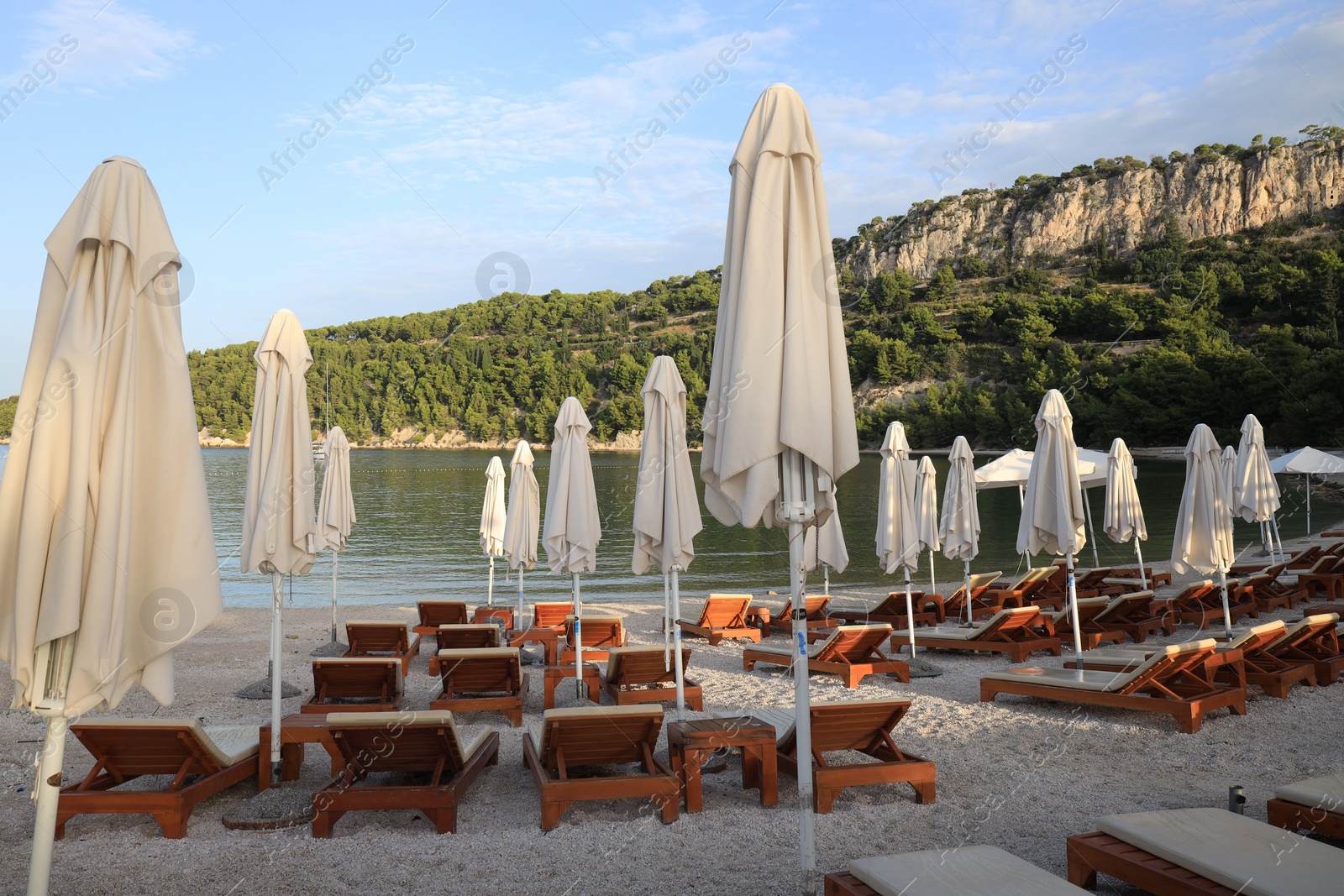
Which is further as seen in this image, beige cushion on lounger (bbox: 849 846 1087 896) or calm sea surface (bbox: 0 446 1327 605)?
calm sea surface (bbox: 0 446 1327 605)

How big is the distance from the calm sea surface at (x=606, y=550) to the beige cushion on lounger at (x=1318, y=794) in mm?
11559

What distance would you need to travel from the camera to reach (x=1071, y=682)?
6535mm

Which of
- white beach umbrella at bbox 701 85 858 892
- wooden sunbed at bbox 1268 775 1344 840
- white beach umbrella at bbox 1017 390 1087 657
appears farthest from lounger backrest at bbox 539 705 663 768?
white beach umbrella at bbox 1017 390 1087 657

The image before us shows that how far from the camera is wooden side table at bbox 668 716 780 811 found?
4.54m

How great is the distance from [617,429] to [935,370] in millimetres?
35150

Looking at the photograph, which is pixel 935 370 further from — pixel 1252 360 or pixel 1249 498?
pixel 1249 498

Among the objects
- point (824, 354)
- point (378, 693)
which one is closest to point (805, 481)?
point (824, 354)

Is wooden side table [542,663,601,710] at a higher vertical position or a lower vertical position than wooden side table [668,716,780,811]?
lower

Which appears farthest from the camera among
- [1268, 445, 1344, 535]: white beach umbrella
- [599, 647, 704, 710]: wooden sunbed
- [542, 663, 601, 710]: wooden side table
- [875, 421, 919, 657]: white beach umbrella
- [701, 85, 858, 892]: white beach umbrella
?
[1268, 445, 1344, 535]: white beach umbrella

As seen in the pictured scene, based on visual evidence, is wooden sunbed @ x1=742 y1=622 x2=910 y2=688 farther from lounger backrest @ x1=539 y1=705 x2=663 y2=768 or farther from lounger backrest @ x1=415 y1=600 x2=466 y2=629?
lounger backrest @ x1=415 y1=600 x2=466 y2=629

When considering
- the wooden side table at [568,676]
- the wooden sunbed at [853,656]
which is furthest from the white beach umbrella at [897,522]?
the wooden side table at [568,676]

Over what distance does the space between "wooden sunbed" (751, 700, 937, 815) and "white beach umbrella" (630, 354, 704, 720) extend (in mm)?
1792

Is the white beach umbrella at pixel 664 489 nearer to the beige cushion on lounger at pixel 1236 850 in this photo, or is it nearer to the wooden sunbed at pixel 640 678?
the wooden sunbed at pixel 640 678

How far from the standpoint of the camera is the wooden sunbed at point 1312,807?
140 inches
